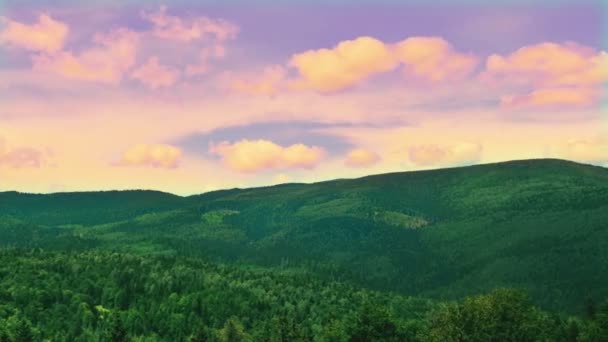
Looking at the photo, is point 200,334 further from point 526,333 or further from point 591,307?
point 591,307

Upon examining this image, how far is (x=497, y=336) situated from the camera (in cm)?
11662

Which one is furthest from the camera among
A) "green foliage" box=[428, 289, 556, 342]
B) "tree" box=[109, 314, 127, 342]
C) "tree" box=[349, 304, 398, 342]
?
"tree" box=[109, 314, 127, 342]

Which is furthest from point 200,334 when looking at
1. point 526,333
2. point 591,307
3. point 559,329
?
point 591,307

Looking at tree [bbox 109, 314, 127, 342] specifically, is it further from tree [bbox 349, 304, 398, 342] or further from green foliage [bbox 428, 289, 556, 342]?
green foliage [bbox 428, 289, 556, 342]

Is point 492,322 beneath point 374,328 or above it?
above

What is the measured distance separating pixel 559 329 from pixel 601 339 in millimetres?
40648

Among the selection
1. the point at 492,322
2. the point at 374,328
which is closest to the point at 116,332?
the point at 374,328

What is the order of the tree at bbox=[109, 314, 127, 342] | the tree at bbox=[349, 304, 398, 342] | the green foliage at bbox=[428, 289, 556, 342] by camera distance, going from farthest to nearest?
the tree at bbox=[109, 314, 127, 342] → the green foliage at bbox=[428, 289, 556, 342] → the tree at bbox=[349, 304, 398, 342]

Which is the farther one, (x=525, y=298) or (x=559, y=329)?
(x=559, y=329)

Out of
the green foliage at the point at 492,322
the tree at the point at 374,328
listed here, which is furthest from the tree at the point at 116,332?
the green foliage at the point at 492,322

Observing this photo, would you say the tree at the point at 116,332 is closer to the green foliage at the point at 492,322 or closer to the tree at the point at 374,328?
the tree at the point at 374,328

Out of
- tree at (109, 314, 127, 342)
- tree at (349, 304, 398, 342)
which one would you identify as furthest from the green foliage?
tree at (109, 314, 127, 342)

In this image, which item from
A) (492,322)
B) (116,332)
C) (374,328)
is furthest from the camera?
(116,332)

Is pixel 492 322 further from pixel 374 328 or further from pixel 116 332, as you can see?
pixel 116 332
